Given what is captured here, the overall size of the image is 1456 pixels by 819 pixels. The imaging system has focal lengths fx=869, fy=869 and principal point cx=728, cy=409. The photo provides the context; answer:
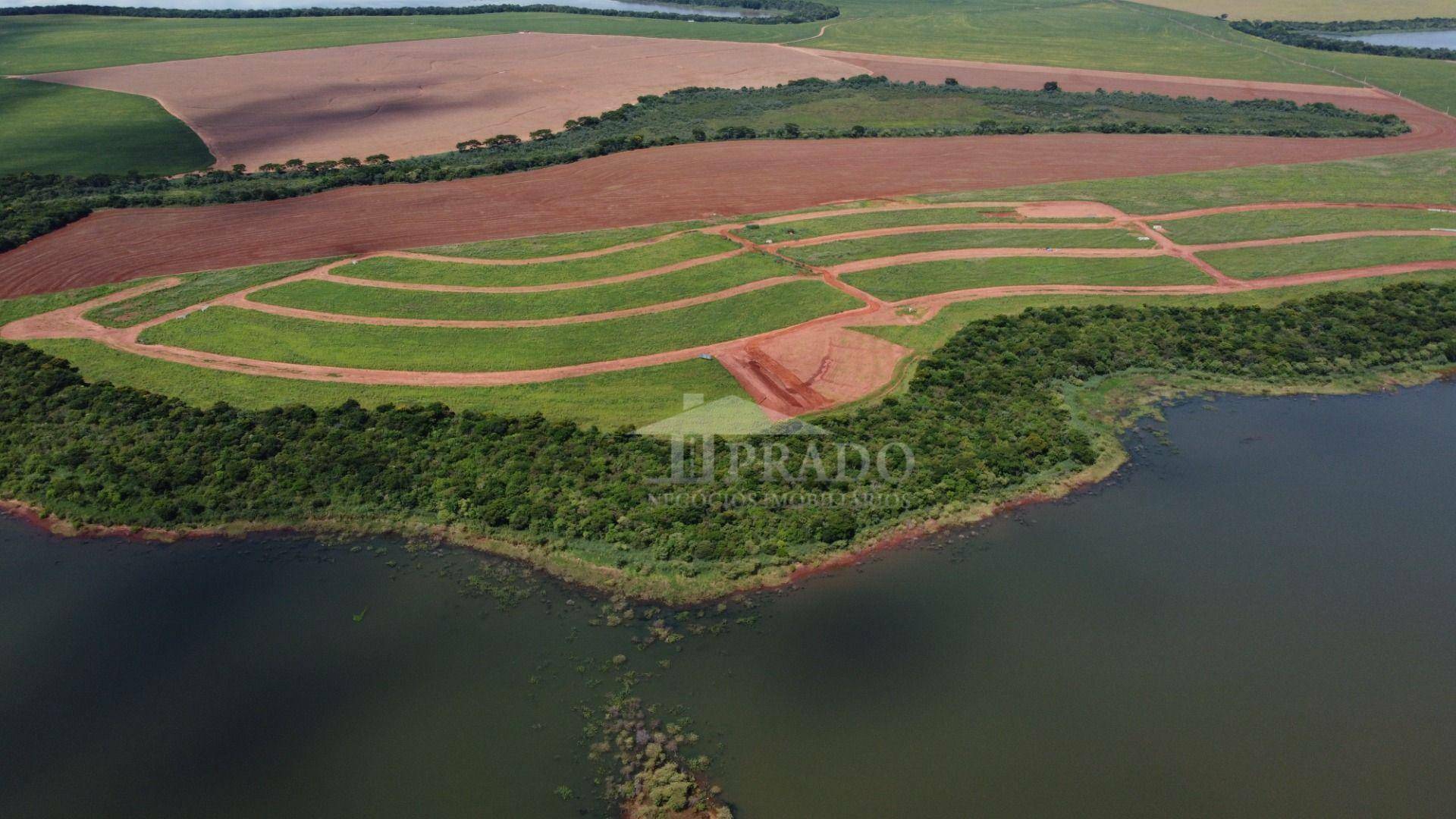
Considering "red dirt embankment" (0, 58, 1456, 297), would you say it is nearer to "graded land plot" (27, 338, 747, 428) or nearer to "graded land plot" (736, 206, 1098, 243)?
"graded land plot" (736, 206, 1098, 243)

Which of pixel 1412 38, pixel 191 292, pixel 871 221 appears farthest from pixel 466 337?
pixel 1412 38

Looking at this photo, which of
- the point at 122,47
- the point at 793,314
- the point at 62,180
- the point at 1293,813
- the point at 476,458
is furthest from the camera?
the point at 122,47

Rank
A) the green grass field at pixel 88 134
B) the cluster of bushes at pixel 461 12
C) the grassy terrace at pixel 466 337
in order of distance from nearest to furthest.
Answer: the grassy terrace at pixel 466 337 < the green grass field at pixel 88 134 < the cluster of bushes at pixel 461 12

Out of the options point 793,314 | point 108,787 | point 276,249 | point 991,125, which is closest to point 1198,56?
point 991,125

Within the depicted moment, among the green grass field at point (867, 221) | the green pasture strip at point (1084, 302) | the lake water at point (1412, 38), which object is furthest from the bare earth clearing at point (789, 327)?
the lake water at point (1412, 38)

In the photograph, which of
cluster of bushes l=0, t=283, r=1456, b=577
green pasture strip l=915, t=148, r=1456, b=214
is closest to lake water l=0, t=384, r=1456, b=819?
cluster of bushes l=0, t=283, r=1456, b=577

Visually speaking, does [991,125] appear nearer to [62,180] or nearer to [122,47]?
[62,180]

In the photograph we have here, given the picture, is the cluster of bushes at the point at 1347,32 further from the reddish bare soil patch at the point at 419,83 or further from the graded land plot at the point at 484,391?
the graded land plot at the point at 484,391
